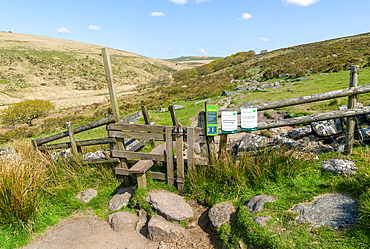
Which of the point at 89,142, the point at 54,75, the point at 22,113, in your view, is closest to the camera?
the point at 89,142

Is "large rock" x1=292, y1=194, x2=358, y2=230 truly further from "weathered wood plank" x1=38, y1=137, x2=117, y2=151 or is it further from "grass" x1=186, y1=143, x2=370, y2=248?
"weathered wood plank" x1=38, y1=137, x2=117, y2=151

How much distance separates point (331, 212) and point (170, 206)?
9.61 feet

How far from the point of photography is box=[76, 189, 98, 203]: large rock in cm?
542

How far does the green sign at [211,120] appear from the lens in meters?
4.59

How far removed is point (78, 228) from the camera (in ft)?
15.4

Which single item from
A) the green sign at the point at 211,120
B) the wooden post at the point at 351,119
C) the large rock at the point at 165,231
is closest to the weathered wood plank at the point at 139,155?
the green sign at the point at 211,120

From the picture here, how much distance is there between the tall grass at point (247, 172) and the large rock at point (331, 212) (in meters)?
0.92

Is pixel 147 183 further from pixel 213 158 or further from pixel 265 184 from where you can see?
pixel 265 184

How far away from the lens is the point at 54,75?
201 ft

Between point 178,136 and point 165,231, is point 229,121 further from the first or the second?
point 165,231

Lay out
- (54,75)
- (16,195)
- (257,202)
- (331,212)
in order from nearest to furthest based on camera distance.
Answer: (331,212)
(257,202)
(16,195)
(54,75)

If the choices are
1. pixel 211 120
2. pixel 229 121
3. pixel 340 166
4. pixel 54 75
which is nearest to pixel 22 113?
pixel 211 120

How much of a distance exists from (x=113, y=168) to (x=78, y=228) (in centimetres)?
171

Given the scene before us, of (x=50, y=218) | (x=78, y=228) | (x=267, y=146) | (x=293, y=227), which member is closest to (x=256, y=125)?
(x=267, y=146)
